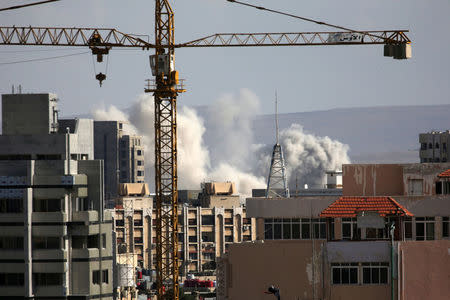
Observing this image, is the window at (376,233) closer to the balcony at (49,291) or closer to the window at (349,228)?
the window at (349,228)

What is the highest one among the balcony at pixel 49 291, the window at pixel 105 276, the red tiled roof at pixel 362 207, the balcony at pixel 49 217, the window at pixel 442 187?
the window at pixel 442 187

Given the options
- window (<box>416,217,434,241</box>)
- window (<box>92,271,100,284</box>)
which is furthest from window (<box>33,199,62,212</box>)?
window (<box>416,217,434,241</box>)

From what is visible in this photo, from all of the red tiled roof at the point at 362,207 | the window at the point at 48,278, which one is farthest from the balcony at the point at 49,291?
the red tiled roof at the point at 362,207

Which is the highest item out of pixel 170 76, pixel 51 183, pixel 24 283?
pixel 170 76

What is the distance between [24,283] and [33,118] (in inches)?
684

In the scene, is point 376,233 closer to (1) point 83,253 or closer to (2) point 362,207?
Result: (2) point 362,207

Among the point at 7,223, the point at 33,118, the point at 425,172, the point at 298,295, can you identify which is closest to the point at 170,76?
the point at 33,118

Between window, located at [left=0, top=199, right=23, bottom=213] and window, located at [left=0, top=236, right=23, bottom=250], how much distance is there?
2422 millimetres

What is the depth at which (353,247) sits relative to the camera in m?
99.4

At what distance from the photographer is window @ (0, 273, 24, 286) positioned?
411 feet

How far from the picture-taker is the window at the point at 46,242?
127 meters

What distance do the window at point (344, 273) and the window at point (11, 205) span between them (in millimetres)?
36890

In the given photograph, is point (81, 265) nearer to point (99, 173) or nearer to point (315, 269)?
point (99, 173)

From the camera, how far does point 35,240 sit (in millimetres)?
126562
